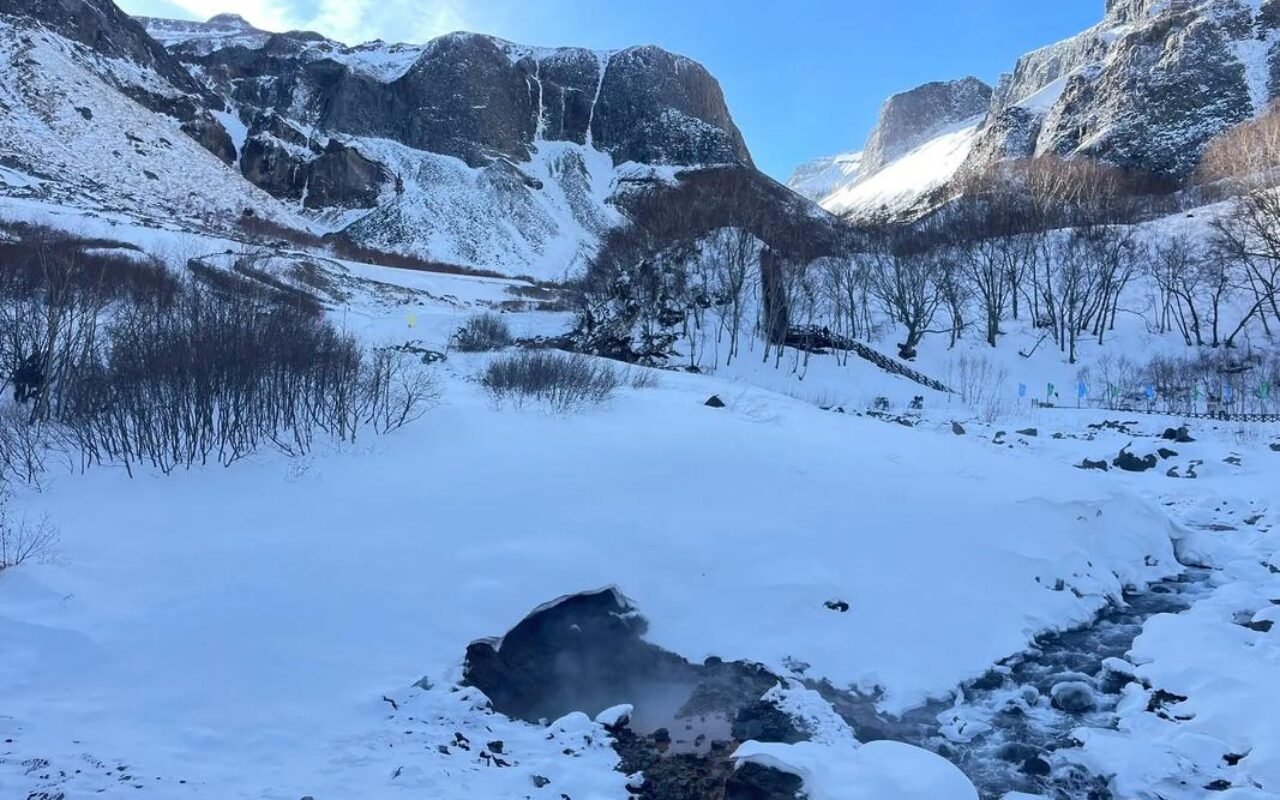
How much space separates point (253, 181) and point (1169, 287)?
3280 inches

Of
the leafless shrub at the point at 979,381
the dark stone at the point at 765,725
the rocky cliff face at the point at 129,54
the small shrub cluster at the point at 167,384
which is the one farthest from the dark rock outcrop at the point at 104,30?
the dark stone at the point at 765,725

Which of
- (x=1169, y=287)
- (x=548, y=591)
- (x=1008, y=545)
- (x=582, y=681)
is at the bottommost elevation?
(x=582, y=681)

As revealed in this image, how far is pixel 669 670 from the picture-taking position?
7863 millimetres

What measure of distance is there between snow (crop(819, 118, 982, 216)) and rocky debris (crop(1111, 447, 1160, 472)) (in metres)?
85.0

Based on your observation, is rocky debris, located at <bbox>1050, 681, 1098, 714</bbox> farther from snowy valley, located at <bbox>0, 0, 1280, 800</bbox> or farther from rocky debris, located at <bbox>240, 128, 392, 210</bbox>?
rocky debris, located at <bbox>240, 128, 392, 210</bbox>

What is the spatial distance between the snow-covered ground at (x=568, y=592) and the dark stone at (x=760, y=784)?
0.09 metres

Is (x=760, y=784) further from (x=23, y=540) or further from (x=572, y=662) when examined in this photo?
(x=23, y=540)

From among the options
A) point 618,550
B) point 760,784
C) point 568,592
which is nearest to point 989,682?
point 760,784

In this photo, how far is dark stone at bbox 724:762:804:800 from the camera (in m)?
5.27

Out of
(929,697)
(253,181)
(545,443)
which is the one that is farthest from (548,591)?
(253,181)

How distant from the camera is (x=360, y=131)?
93.4 metres

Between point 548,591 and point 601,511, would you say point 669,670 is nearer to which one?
point 548,591

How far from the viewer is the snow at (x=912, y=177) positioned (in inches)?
4018

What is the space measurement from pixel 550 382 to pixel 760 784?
14110 mm
